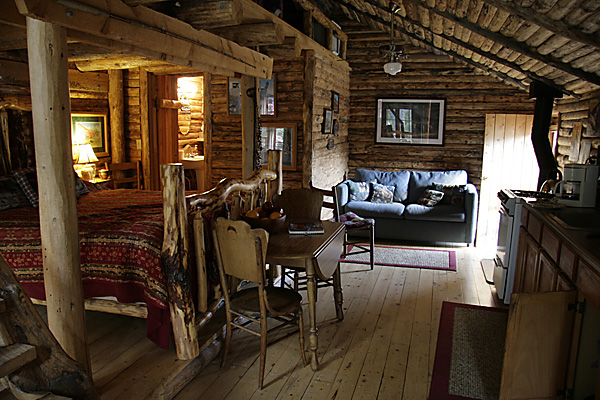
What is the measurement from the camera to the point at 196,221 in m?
2.98

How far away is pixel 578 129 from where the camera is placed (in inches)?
176

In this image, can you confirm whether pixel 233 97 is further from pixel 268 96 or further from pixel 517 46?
pixel 517 46

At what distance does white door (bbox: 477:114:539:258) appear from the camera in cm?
710

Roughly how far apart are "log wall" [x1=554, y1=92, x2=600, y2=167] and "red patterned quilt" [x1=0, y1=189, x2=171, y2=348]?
375cm

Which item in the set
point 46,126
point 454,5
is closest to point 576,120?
point 454,5

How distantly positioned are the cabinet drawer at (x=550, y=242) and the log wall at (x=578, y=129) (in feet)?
4.61

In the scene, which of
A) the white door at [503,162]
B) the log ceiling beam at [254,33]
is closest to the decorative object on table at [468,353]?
the log ceiling beam at [254,33]

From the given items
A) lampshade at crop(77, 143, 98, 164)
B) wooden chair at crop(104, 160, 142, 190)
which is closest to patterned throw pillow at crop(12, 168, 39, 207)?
lampshade at crop(77, 143, 98, 164)

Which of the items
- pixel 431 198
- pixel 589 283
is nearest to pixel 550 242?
pixel 589 283

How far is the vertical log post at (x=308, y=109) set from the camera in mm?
6152

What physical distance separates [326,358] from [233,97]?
4284 millimetres

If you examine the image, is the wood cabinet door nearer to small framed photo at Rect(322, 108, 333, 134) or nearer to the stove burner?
the stove burner

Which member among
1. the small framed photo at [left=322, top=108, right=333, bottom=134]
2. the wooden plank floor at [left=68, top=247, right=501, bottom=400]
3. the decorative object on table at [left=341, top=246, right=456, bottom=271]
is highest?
the small framed photo at [left=322, top=108, right=333, bottom=134]

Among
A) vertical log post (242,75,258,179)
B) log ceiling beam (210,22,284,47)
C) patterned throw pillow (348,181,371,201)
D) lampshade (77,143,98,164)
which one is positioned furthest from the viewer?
patterned throw pillow (348,181,371,201)
